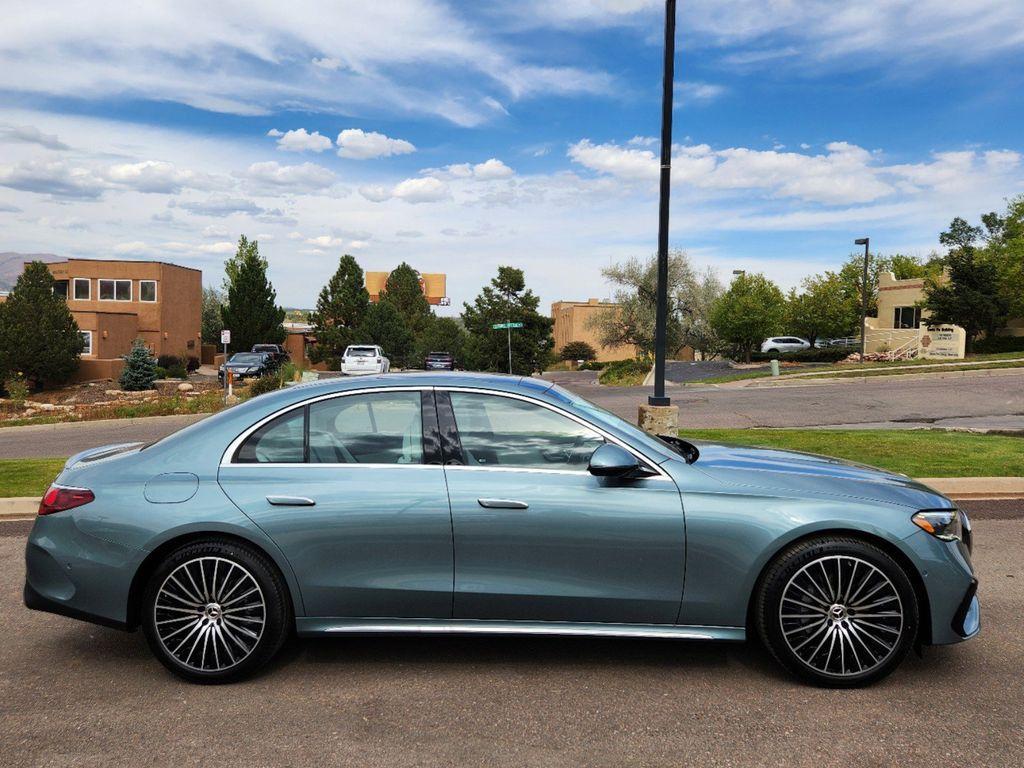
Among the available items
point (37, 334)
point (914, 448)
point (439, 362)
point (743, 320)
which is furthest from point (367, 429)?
point (743, 320)

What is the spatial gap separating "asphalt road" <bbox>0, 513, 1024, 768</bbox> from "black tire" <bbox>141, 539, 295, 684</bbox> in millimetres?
137

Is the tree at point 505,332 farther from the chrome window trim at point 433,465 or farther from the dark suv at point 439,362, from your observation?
the chrome window trim at point 433,465

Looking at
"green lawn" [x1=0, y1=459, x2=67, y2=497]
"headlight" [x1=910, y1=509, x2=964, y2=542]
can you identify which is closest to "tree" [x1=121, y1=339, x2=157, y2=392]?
"green lawn" [x1=0, y1=459, x2=67, y2=497]

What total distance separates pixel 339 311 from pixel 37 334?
29.6 m

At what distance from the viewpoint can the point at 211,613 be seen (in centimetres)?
395

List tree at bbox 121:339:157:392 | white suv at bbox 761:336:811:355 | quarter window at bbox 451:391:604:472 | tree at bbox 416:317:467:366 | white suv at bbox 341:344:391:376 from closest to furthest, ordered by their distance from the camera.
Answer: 1. quarter window at bbox 451:391:604:472
2. tree at bbox 121:339:157:392
3. white suv at bbox 341:344:391:376
4. white suv at bbox 761:336:811:355
5. tree at bbox 416:317:467:366

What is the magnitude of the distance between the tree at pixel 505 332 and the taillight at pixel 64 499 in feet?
172

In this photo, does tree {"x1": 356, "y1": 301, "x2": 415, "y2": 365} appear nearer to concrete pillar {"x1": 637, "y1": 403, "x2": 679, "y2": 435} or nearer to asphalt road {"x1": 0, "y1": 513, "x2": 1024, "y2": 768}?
concrete pillar {"x1": 637, "y1": 403, "x2": 679, "y2": 435}

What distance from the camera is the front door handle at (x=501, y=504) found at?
3.90 metres

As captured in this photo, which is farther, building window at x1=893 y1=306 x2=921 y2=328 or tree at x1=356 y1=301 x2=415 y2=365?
tree at x1=356 y1=301 x2=415 y2=365

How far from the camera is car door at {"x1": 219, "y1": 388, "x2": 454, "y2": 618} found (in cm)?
393

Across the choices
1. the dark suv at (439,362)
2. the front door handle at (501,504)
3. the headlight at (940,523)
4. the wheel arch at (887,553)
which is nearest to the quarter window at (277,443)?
the front door handle at (501,504)

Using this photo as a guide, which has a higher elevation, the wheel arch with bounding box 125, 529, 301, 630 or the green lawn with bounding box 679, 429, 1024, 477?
the wheel arch with bounding box 125, 529, 301, 630

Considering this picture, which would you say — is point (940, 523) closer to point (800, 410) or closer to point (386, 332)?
point (800, 410)
